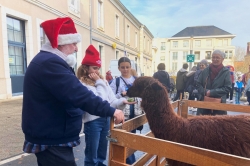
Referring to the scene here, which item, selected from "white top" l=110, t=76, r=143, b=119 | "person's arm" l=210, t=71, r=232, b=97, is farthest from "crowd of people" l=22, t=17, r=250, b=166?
"person's arm" l=210, t=71, r=232, b=97

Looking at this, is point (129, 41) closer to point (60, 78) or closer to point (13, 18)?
point (13, 18)

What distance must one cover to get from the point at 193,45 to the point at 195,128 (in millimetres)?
67871

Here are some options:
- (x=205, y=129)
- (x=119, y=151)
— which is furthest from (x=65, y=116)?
(x=205, y=129)

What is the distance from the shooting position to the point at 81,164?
11.2 ft

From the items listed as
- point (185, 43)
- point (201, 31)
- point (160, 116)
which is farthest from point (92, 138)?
point (201, 31)

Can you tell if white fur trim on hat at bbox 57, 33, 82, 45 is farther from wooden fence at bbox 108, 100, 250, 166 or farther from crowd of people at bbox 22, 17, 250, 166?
wooden fence at bbox 108, 100, 250, 166

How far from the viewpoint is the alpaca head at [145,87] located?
2365 mm

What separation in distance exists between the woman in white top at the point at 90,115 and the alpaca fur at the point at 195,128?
38cm

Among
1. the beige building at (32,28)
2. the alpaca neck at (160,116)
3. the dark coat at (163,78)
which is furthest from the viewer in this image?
the beige building at (32,28)

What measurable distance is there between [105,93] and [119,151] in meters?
0.99

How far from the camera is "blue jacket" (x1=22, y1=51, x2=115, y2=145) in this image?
4.66 feet

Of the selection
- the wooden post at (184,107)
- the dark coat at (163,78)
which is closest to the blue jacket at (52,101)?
the wooden post at (184,107)

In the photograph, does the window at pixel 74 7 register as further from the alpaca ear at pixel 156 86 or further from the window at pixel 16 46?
the alpaca ear at pixel 156 86

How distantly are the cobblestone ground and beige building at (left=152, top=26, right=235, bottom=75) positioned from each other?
183 feet
